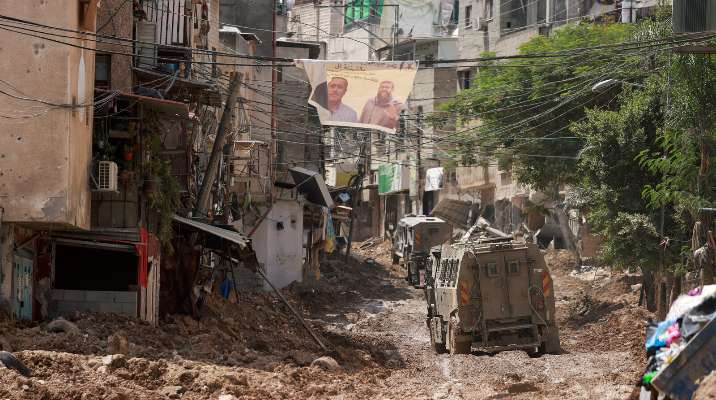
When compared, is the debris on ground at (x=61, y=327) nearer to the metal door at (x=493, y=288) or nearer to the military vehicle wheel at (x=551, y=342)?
the metal door at (x=493, y=288)

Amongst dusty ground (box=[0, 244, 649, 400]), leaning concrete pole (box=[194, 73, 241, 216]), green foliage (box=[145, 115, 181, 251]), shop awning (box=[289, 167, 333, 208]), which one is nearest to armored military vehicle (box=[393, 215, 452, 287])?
shop awning (box=[289, 167, 333, 208])

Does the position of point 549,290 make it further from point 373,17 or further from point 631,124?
point 373,17

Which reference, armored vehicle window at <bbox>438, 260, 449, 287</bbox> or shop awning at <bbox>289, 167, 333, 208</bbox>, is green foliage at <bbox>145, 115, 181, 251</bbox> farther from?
shop awning at <bbox>289, 167, 333, 208</bbox>

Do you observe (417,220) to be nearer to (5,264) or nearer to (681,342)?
(5,264)

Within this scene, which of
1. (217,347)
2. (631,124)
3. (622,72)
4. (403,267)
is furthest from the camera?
(403,267)

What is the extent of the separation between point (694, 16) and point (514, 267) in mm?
6173

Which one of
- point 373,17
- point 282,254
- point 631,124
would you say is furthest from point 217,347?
point 373,17

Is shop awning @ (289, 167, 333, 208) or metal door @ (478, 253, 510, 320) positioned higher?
shop awning @ (289, 167, 333, 208)

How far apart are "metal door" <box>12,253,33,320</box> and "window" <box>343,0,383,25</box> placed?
2000 inches

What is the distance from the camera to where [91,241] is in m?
23.7

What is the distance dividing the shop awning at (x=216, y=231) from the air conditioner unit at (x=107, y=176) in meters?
3.40

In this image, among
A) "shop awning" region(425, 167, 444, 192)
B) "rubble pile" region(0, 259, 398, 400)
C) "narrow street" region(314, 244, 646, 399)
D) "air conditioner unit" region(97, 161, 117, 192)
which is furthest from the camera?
"shop awning" region(425, 167, 444, 192)

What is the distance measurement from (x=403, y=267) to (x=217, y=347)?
33369 millimetres

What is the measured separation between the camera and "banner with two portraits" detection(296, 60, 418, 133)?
23.3 m
